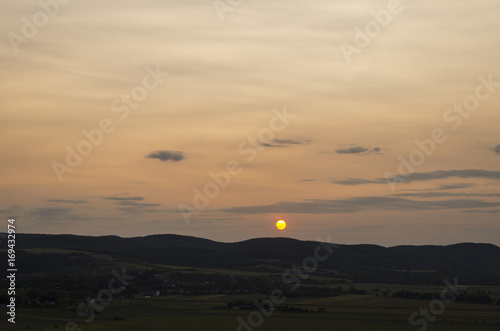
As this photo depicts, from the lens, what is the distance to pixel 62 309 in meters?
164

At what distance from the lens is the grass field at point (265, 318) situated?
131750 millimetres

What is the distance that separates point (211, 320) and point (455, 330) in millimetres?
53061

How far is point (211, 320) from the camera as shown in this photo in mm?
146625

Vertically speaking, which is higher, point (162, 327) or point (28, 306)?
point (28, 306)

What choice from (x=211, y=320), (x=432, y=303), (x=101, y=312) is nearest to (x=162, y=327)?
(x=211, y=320)

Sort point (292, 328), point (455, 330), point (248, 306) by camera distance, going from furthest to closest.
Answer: point (248, 306) → point (292, 328) → point (455, 330)

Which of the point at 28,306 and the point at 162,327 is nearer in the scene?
the point at 162,327

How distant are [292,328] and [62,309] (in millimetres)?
62989

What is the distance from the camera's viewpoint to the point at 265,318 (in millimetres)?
157125

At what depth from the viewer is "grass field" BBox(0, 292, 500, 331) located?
132 m

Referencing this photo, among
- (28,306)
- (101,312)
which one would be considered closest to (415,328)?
(101,312)

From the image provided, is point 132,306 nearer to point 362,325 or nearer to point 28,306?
point 28,306

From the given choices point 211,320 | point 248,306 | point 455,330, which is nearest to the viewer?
point 455,330

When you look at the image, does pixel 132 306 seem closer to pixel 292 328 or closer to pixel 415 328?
pixel 292 328
